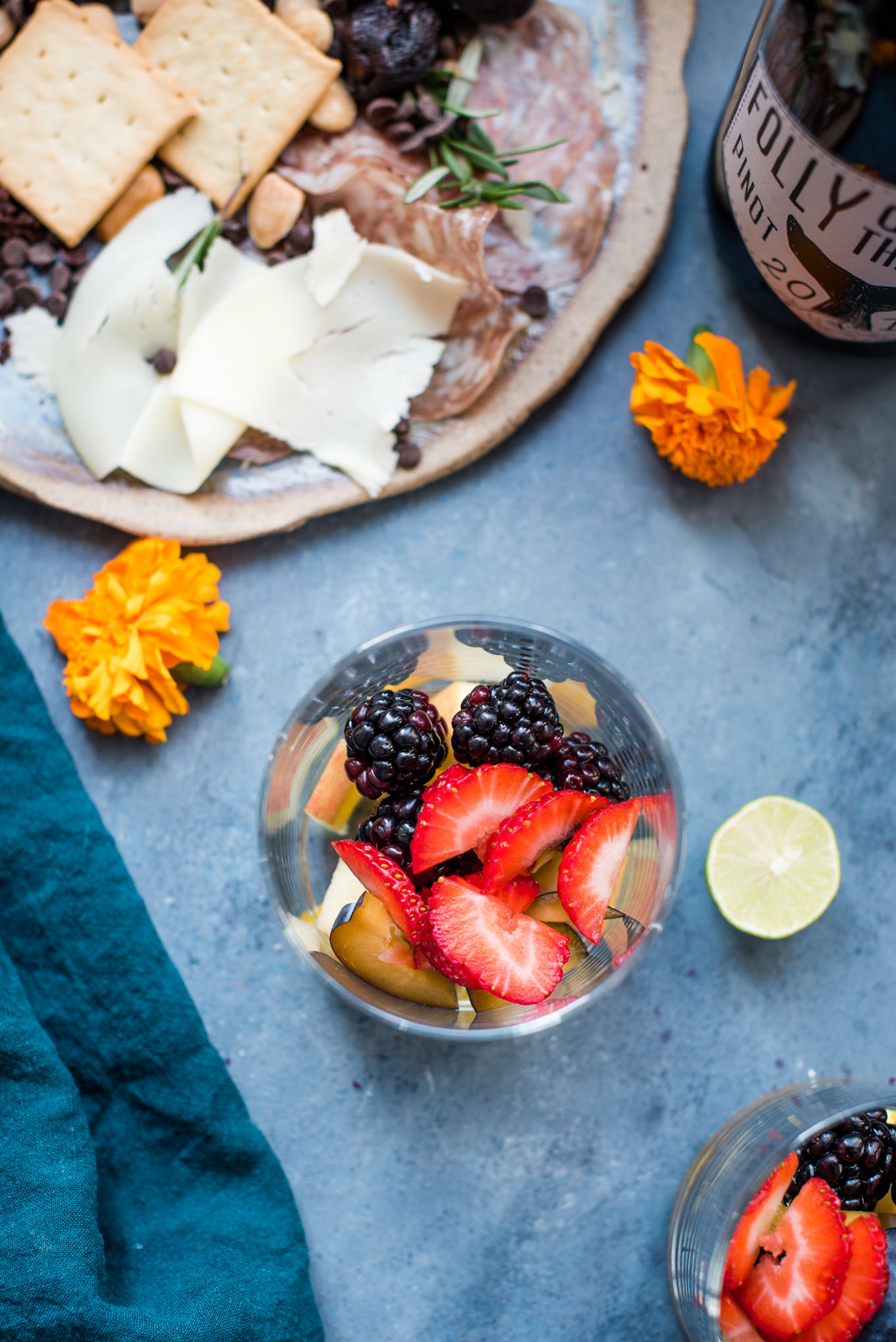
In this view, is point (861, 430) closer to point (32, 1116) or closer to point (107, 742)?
point (107, 742)

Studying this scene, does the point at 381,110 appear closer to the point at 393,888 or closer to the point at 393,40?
the point at 393,40

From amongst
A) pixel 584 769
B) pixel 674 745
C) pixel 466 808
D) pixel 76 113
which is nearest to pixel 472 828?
pixel 466 808

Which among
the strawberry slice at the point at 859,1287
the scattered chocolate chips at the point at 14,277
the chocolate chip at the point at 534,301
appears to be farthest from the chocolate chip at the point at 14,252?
the strawberry slice at the point at 859,1287

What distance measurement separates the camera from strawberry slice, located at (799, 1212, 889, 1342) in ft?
2.97

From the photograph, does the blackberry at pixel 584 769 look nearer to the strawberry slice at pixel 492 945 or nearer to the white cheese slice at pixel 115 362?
the strawberry slice at pixel 492 945

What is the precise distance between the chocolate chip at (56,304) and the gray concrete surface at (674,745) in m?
0.23

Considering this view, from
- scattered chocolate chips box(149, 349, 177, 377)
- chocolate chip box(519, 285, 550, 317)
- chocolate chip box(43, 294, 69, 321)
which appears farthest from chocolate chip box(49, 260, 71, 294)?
chocolate chip box(519, 285, 550, 317)

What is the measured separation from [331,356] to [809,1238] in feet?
3.39

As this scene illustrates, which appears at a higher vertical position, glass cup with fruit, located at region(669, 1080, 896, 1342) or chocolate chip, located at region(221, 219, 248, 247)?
chocolate chip, located at region(221, 219, 248, 247)

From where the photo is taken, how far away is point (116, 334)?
1.12 metres

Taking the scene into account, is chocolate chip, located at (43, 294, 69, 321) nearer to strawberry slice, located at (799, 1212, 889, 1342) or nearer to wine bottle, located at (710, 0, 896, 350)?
wine bottle, located at (710, 0, 896, 350)

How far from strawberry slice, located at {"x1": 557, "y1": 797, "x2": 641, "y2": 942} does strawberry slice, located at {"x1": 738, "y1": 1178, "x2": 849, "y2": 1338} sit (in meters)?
0.33

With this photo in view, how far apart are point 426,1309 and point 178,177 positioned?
4.39ft

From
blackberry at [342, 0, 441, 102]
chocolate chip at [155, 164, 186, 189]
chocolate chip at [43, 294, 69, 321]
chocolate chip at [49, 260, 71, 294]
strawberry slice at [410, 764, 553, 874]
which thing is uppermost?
blackberry at [342, 0, 441, 102]
